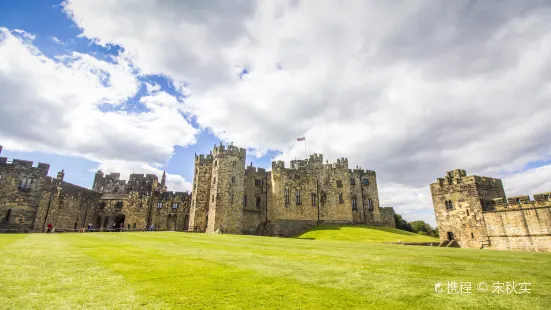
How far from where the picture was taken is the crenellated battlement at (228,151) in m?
47.8

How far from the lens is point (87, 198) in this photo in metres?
52.0

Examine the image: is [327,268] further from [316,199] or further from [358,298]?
[316,199]

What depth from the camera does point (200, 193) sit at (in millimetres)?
48656

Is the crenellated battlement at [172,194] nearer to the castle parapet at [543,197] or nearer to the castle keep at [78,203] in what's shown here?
the castle keep at [78,203]

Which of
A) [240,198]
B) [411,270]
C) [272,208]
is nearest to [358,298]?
[411,270]

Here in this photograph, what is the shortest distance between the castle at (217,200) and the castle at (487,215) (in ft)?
68.7

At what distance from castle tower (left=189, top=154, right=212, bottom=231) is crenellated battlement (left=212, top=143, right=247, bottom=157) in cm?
301

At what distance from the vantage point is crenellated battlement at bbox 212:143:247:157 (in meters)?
47.8

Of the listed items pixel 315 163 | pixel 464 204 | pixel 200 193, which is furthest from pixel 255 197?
pixel 464 204

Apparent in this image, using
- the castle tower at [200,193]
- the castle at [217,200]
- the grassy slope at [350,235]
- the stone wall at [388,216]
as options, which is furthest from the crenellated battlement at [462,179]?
the castle tower at [200,193]

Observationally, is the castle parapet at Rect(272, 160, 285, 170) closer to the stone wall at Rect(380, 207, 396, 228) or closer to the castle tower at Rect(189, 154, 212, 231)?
the castle tower at Rect(189, 154, 212, 231)

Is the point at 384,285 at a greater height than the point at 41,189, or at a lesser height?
lesser

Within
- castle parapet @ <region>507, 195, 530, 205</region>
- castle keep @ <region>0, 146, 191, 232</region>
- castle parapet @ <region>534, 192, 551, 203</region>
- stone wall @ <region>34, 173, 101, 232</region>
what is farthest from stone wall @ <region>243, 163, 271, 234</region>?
castle parapet @ <region>534, 192, 551, 203</region>

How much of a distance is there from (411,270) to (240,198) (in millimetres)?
38974
